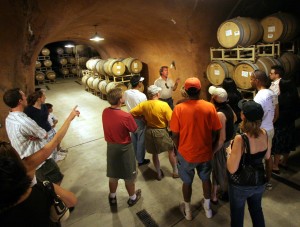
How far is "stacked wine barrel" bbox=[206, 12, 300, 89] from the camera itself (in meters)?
4.97

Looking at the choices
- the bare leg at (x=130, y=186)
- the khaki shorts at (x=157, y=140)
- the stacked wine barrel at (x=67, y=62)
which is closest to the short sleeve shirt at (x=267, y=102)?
the khaki shorts at (x=157, y=140)

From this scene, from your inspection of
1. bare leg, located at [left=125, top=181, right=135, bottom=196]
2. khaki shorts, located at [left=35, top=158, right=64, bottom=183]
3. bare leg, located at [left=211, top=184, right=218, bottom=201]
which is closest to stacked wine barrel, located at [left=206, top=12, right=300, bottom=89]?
bare leg, located at [left=211, top=184, right=218, bottom=201]

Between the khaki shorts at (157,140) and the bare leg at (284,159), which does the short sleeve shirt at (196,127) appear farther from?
the bare leg at (284,159)

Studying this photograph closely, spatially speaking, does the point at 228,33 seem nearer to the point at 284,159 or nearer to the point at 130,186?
the point at 284,159

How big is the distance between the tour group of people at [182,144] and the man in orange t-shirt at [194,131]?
0.04 ft

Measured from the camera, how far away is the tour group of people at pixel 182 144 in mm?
1303

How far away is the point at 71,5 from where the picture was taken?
14.7 feet

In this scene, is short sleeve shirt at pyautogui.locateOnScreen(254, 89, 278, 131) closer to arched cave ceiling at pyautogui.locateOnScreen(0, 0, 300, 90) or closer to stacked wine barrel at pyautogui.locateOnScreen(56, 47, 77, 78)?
arched cave ceiling at pyautogui.locateOnScreen(0, 0, 300, 90)

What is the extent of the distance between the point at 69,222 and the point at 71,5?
4005 millimetres

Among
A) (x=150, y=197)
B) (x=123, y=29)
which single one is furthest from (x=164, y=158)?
(x=123, y=29)

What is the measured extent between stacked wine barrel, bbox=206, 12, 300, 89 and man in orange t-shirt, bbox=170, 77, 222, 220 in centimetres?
273

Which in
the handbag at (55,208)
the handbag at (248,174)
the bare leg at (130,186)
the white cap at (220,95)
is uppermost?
the white cap at (220,95)

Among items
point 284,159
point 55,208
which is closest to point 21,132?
point 55,208

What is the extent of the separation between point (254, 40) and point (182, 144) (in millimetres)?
3809
